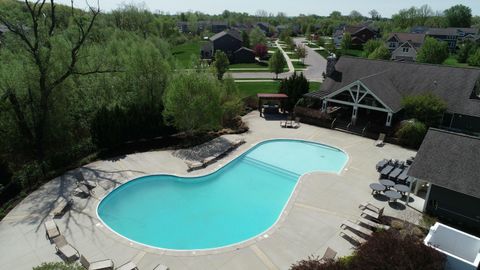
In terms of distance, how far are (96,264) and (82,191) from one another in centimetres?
693

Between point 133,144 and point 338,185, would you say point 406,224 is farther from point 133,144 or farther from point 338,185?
point 133,144

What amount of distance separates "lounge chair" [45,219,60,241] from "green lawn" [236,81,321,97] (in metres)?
31.8

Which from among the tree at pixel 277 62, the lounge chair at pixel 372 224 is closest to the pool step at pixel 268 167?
the lounge chair at pixel 372 224

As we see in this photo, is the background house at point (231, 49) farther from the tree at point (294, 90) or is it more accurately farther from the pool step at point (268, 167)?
the pool step at point (268, 167)

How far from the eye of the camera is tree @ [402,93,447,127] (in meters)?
25.8

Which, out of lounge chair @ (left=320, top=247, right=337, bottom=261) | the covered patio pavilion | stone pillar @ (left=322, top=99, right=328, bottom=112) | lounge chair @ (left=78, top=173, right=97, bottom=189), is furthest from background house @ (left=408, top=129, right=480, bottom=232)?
Answer: lounge chair @ (left=78, top=173, right=97, bottom=189)

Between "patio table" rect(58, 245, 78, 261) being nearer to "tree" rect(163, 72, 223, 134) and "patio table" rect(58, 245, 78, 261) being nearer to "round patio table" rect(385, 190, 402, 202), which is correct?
"tree" rect(163, 72, 223, 134)

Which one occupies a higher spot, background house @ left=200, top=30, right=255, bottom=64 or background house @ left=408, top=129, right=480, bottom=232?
background house @ left=200, top=30, right=255, bottom=64

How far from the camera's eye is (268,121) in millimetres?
32562

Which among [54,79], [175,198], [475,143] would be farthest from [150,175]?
[475,143]

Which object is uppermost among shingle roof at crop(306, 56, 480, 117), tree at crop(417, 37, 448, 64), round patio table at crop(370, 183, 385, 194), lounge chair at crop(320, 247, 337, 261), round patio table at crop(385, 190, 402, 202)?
tree at crop(417, 37, 448, 64)

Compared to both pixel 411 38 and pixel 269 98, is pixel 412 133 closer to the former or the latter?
pixel 269 98

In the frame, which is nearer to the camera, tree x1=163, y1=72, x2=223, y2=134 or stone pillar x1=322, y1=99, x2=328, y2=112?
tree x1=163, y1=72, x2=223, y2=134

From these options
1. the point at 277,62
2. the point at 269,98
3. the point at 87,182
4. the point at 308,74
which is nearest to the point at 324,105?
the point at 269,98
